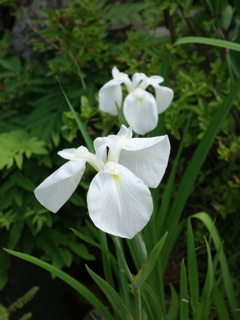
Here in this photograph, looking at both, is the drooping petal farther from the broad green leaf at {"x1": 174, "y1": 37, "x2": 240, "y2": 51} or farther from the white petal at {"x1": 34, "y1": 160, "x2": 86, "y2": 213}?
the broad green leaf at {"x1": 174, "y1": 37, "x2": 240, "y2": 51}

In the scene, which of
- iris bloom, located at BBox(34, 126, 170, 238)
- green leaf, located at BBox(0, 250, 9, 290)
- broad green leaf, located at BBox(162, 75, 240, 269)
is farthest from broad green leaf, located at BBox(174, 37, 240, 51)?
green leaf, located at BBox(0, 250, 9, 290)

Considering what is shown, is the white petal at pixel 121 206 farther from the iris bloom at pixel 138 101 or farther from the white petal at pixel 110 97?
the white petal at pixel 110 97

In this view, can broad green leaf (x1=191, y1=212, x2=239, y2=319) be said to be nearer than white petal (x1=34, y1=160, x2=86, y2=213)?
No

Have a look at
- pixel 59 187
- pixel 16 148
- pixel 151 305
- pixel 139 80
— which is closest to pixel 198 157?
pixel 139 80

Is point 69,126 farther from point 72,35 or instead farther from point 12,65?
point 12,65

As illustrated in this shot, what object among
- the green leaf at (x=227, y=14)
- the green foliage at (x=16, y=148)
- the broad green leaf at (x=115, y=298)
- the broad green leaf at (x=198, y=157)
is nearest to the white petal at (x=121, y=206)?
the broad green leaf at (x=115, y=298)

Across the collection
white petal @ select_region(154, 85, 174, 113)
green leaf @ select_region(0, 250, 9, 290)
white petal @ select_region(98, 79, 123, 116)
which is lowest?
green leaf @ select_region(0, 250, 9, 290)
